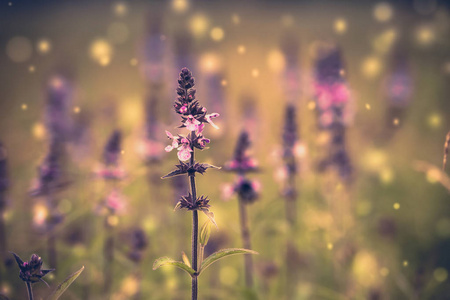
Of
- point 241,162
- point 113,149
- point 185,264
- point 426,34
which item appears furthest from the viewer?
point 426,34

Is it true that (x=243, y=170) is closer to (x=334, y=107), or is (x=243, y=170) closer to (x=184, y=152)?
(x=184, y=152)

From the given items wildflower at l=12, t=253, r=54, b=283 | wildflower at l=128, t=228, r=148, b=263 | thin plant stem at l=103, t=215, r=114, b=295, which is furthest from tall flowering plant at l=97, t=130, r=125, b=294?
wildflower at l=12, t=253, r=54, b=283

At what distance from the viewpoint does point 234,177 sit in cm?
357

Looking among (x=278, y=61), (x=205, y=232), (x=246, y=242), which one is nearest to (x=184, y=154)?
(x=205, y=232)

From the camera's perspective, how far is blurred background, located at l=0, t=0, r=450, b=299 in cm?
388

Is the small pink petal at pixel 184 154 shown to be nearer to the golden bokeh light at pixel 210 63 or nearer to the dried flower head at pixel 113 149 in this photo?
the dried flower head at pixel 113 149

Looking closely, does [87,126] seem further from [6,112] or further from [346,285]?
[346,285]

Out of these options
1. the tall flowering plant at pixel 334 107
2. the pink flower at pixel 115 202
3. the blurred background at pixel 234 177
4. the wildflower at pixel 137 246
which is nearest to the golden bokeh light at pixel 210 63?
the blurred background at pixel 234 177

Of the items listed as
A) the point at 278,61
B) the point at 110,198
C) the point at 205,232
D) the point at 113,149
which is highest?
the point at 278,61

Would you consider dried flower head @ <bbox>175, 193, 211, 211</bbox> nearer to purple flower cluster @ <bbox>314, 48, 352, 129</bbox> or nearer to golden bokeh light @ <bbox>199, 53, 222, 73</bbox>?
purple flower cluster @ <bbox>314, 48, 352, 129</bbox>

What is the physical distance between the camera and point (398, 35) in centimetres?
973

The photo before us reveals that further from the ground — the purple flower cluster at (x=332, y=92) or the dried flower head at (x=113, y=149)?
the purple flower cluster at (x=332, y=92)

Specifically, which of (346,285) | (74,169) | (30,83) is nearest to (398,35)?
(346,285)

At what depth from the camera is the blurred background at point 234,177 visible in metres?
3.88
